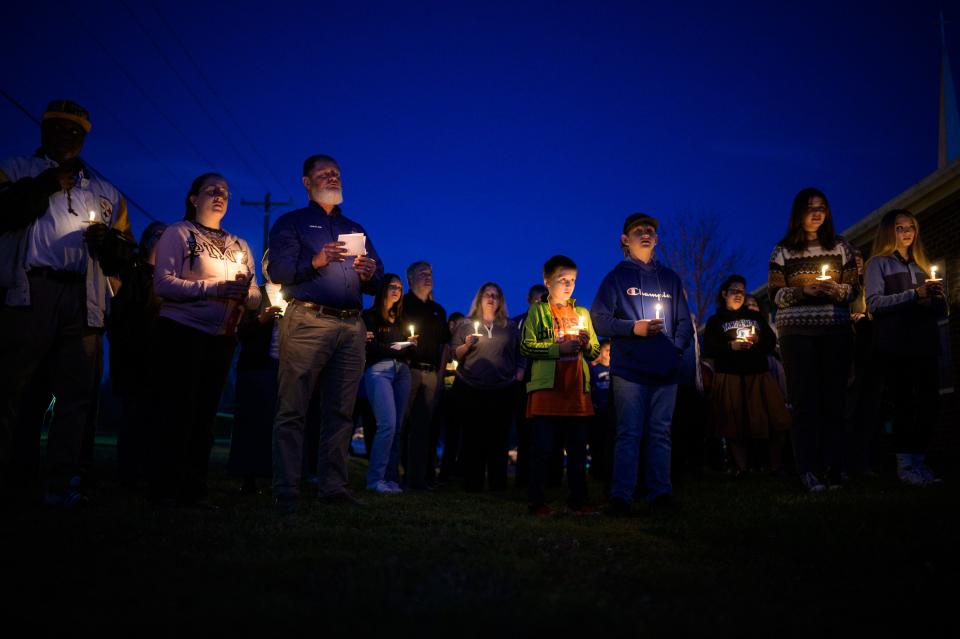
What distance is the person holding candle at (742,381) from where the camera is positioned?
27.8 ft

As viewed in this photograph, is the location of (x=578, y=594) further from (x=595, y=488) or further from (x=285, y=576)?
(x=595, y=488)

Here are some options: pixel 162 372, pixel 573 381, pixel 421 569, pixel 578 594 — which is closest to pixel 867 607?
pixel 578 594

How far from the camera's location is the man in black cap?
4105 millimetres

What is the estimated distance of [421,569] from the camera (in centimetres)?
275

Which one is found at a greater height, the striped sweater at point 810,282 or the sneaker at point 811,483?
the striped sweater at point 810,282

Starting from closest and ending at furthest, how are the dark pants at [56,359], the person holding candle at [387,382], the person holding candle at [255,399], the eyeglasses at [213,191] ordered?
the dark pants at [56,359]
the eyeglasses at [213,191]
the person holding candle at [255,399]
the person holding candle at [387,382]

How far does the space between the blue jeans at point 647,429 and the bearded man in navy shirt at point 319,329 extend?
6.62 ft

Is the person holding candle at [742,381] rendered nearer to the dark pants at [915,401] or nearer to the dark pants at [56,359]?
the dark pants at [915,401]

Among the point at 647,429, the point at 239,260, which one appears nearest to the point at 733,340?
the point at 647,429

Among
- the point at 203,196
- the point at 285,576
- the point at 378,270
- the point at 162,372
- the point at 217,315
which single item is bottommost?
the point at 285,576

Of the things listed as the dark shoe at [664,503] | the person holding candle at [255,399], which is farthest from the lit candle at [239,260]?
the dark shoe at [664,503]

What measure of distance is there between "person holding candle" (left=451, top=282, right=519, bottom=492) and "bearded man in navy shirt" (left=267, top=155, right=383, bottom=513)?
3.11m

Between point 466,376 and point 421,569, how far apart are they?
5.67m

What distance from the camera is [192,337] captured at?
4.84 meters
